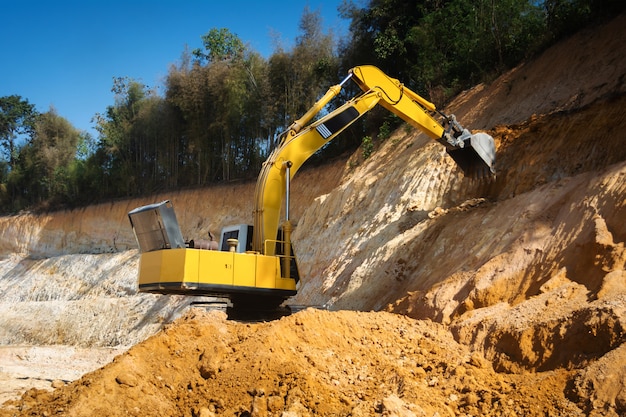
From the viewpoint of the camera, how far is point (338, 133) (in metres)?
12.7

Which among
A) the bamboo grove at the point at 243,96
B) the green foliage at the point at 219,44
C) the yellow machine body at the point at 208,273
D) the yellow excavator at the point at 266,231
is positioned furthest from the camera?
the green foliage at the point at 219,44

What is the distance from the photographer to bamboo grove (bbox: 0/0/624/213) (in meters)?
18.8

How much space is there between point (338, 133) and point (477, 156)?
3.21 metres

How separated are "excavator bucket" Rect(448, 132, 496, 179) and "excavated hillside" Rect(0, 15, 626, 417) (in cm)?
32

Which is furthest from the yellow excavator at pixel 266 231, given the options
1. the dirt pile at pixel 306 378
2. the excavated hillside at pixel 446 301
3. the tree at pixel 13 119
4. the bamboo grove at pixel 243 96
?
the tree at pixel 13 119

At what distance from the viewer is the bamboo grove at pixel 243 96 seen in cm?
1880

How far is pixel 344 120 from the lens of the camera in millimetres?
12414

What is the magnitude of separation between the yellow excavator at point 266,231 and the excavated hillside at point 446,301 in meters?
0.68

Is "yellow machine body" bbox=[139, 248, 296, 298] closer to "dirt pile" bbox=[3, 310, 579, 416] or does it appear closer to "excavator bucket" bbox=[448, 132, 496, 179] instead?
"dirt pile" bbox=[3, 310, 579, 416]

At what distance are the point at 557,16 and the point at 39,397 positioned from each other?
15895 millimetres

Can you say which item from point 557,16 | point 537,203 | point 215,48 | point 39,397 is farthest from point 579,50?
point 215,48

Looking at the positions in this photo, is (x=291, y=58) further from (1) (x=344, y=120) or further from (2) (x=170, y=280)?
(2) (x=170, y=280)

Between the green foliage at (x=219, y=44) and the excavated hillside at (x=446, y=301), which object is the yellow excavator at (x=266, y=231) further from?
the green foliage at (x=219, y=44)

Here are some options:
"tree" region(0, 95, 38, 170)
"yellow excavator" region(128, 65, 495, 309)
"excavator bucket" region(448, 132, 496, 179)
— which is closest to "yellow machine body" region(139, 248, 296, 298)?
"yellow excavator" region(128, 65, 495, 309)
